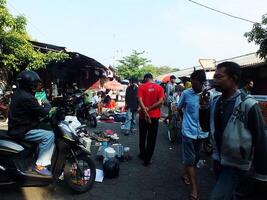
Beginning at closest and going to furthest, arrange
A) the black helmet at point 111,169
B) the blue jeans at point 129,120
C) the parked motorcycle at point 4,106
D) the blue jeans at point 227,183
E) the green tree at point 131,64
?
the blue jeans at point 227,183 → the black helmet at point 111,169 → the blue jeans at point 129,120 → the parked motorcycle at point 4,106 → the green tree at point 131,64

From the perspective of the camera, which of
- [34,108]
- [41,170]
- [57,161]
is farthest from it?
[57,161]

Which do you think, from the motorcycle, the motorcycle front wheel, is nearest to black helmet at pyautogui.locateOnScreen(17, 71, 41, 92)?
the motorcycle

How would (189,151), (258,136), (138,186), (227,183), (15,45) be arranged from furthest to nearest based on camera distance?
(15,45), (138,186), (189,151), (227,183), (258,136)

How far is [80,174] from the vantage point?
5.06 metres

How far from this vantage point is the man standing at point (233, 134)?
283 cm

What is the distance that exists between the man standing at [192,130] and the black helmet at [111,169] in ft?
4.84

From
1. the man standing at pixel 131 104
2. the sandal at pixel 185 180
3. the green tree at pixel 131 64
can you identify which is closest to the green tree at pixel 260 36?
the man standing at pixel 131 104

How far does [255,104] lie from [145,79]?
443 centimetres

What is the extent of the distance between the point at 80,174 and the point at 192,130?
190cm

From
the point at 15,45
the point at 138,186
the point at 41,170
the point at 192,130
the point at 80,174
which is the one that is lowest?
the point at 138,186

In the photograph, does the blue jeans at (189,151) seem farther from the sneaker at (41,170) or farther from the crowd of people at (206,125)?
the sneaker at (41,170)

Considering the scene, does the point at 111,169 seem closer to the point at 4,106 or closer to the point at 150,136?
the point at 150,136

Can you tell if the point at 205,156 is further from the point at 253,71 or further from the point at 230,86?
the point at 253,71

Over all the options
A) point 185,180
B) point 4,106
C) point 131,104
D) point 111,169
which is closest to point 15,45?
point 4,106
